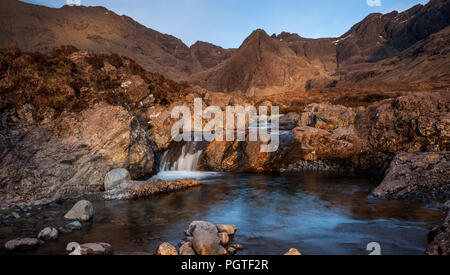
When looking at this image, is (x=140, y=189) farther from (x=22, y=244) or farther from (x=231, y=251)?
(x=231, y=251)

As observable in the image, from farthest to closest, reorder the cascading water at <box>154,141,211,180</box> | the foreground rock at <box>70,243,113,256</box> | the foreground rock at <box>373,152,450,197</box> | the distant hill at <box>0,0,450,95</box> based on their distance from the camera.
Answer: the distant hill at <box>0,0,450,95</box> → the cascading water at <box>154,141,211,180</box> → the foreground rock at <box>373,152,450,197</box> → the foreground rock at <box>70,243,113,256</box>

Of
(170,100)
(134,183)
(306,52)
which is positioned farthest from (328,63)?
(134,183)

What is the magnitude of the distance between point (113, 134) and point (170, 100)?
675cm

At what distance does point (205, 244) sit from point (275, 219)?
128 inches

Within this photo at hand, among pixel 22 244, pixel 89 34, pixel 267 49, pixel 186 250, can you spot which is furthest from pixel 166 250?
pixel 267 49

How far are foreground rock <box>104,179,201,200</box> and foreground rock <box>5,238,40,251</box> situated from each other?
3.90m

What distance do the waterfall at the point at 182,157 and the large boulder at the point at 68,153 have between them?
2.26 m

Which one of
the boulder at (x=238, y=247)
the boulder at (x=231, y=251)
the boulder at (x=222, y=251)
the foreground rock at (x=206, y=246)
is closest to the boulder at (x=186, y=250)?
the foreground rock at (x=206, y=246)

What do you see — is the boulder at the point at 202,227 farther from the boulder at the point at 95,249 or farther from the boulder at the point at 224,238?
the boulder at the point at 95,249

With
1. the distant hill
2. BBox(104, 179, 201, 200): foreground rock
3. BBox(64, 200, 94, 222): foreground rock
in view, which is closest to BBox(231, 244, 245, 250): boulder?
BBox(64, 200, 94, 222): foreground rock

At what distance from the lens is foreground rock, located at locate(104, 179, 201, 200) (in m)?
9.56

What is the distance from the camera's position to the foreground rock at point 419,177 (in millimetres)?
8211

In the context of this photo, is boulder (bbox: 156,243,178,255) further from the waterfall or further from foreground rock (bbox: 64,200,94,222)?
the waterfall
